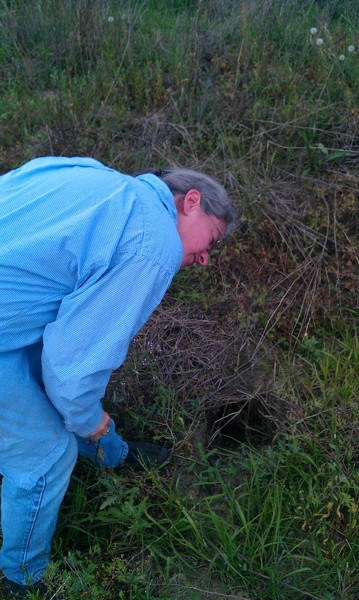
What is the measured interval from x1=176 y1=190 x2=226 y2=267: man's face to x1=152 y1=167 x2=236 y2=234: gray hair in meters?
0.02

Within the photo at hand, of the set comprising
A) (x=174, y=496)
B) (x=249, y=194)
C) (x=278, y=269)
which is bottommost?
(x=174, y=496)

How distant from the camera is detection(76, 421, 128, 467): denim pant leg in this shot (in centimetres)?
263

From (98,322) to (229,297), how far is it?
172 centimetres

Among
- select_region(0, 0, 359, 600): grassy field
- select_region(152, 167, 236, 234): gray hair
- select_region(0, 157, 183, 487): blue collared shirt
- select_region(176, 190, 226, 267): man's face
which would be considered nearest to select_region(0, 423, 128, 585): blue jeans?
select_region(0, 0, 359, 600): grassy field

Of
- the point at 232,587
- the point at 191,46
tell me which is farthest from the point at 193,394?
the point at 191,46

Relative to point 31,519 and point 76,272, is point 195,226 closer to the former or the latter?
point 76,272

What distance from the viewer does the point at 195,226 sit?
2.13 m

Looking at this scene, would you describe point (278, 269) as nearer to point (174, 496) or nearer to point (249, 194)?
point (249, 194)

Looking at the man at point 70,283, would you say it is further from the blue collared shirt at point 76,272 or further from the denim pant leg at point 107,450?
the denim pant leg at point 107,450

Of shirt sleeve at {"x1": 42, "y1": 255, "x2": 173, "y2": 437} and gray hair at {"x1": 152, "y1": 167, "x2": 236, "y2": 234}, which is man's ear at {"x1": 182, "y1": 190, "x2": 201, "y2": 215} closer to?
gray hair at {"x1": 152, "y1": 167, "x2": 236, "y2": 234}

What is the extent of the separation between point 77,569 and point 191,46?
3.52 meters

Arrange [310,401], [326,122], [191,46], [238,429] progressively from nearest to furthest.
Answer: [310,401], [238,429], [326,122], [191,46]

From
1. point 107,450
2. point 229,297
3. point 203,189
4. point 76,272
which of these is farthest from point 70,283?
point 229,297

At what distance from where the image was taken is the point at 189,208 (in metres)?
2.11
